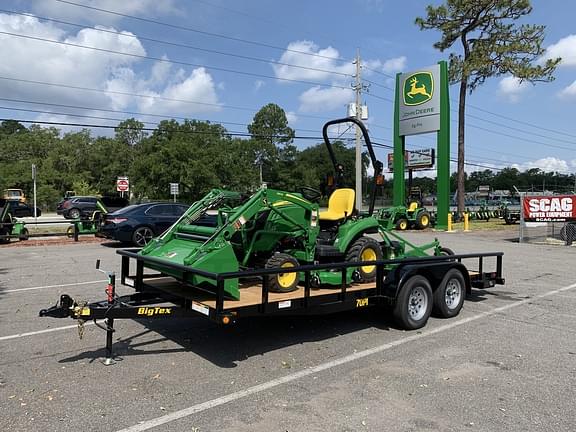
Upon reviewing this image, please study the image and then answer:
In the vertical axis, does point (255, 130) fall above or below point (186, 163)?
above

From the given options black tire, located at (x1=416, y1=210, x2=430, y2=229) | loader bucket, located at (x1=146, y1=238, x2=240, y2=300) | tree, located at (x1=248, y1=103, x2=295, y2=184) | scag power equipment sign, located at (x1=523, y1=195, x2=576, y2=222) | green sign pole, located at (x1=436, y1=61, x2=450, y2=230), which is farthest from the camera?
tree, located at (x1=248, y1=103, x2=295, y2=184)

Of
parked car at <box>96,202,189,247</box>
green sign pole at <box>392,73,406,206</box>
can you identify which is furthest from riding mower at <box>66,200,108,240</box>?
green sign pole at <box>392,73,406,206</box>

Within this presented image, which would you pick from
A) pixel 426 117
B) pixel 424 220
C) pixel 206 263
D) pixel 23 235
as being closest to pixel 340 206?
pixel 206 263

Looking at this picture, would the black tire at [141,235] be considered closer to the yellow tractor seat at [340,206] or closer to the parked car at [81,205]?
the yellow tractor seat at [340,206]

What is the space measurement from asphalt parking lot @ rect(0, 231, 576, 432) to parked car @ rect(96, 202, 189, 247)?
782 centimetres

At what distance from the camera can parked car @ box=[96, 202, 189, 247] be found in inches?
606

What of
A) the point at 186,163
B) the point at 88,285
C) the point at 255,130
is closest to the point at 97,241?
the point at 88,285

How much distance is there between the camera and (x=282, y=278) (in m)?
5.48

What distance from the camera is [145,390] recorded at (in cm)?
422

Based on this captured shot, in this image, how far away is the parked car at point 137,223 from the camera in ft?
50.5

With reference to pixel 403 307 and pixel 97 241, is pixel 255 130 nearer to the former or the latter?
pixel 97 241

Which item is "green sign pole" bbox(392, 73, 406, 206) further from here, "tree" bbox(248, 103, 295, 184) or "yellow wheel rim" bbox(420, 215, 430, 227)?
"tree" bbox(248, 103, 295, 184)

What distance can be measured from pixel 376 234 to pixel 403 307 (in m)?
1.81

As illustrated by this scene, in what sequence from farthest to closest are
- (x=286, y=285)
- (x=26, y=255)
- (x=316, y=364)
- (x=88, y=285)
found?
(x=26, y=255), (x=88, y=285), (x=286, y=285), (x=316, y=364)
